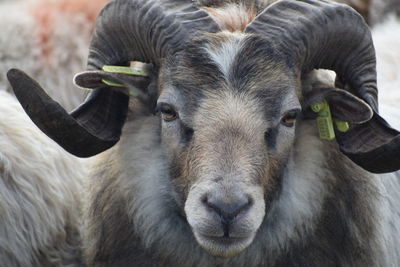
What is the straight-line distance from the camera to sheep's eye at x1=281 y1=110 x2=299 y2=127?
16.8 ft

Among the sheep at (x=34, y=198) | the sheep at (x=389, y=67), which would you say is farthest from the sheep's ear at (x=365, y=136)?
the sheep at (x=34, y=198)

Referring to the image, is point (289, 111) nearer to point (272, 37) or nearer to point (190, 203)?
point (272, 37)

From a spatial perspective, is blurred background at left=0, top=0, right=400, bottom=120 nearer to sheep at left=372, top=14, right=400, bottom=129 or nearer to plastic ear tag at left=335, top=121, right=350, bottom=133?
sheep at left=372, top=14, right=400, bottom=129

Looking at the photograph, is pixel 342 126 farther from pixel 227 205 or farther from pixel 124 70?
pixel 124 70

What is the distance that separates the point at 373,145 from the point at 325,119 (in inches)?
13.4

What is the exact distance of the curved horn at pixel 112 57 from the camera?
5098 millimetres

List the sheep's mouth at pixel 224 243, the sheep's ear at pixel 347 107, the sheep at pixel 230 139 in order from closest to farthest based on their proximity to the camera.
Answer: the sheep's mouth at pixel 224 243 < the sheep at pixel 230 139 < the sheep's ear at pixel 347 107

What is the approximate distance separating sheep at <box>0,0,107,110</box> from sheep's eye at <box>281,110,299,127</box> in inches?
151

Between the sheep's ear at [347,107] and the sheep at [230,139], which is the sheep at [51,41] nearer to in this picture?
the sheep at [230,139]

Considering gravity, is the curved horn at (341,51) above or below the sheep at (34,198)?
above

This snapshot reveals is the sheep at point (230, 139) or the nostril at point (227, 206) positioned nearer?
the nostril at point (227, 206)

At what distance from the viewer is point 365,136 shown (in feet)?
17.4

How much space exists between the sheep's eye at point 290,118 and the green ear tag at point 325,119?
0.27 m

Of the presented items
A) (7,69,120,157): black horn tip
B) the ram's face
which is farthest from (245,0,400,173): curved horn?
(7,69,120,157): black horn tip
